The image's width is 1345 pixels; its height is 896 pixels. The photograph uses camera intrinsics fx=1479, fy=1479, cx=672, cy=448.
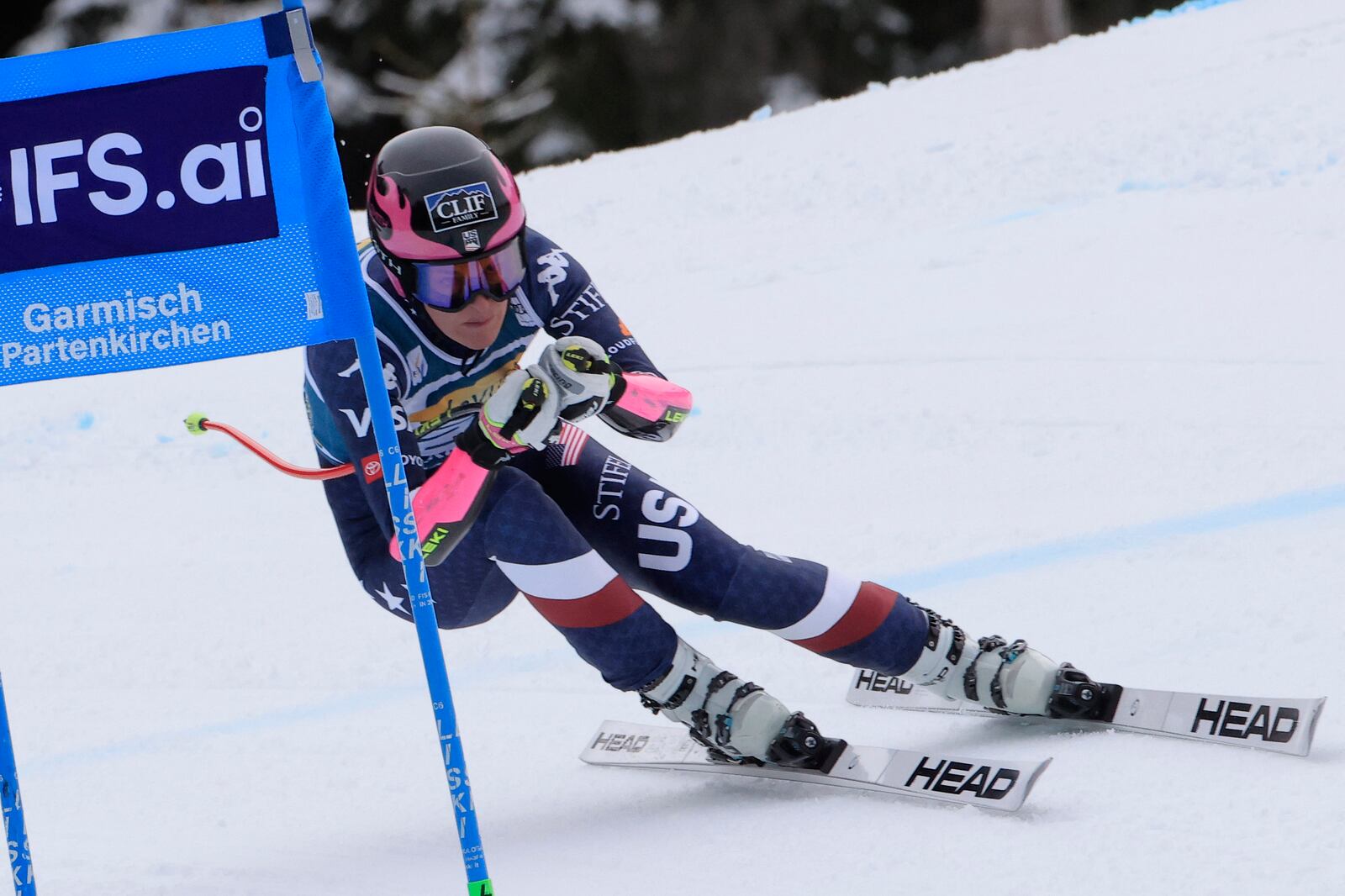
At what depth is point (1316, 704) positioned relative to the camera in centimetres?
225

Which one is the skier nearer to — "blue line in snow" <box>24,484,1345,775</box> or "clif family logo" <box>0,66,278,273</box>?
"clif family logo" <box>0,66,278,273</box>

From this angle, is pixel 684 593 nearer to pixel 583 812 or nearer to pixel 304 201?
pixel 583 812

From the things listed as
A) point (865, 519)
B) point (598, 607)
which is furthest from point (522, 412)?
point (865, 519)

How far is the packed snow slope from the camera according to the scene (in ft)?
7.36

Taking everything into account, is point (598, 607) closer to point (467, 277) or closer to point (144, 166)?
point (467, 277)

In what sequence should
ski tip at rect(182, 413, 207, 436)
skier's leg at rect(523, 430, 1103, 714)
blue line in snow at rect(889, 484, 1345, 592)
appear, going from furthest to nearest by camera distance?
blue line in snow at rect(889, 484, 1345, 592) → ski tip at rect(182, 413, 207, 436) → skier's leg at rect(523, 430, 1103, 714)

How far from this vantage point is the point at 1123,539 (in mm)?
3500

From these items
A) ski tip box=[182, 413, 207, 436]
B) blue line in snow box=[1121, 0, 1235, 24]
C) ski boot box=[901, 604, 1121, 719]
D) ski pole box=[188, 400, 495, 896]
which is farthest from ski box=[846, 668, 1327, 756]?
blue line in snow box=[1121, 0, 1235, 24]

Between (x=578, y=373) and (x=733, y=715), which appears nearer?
(x=578, y=373)

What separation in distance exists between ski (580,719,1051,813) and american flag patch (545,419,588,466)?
0.57 meters

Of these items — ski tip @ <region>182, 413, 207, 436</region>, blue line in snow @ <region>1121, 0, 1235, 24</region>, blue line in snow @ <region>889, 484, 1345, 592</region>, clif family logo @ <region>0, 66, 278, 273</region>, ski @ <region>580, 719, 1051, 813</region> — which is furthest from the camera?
blue line in snow @ <region>1121, 0, 1235, 24</region>

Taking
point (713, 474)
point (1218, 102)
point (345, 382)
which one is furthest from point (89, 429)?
point (1218, 102)

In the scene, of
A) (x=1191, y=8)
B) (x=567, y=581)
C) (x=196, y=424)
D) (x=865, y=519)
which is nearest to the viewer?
(x=567, y=581)

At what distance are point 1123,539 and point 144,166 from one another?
2458 mm
